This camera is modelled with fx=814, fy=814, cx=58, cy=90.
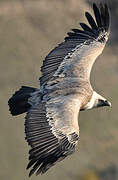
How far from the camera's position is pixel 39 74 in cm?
3947

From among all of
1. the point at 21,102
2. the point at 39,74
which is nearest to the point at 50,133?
the point at 21,102

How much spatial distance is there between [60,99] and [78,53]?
94.7 inches

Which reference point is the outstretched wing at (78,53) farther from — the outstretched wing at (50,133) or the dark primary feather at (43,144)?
the dark primary feather at (43,144)

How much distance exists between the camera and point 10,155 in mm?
34250

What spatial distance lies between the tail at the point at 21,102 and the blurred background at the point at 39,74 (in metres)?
14.4

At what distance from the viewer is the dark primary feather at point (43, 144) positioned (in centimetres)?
1650

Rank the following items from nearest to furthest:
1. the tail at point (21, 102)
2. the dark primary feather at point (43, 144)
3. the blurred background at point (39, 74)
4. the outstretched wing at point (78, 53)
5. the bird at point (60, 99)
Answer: the dark primary feather at point (43, 144), the bird at point (60, 99), the tail at point (21, 102), the outstretched wing at point (78, 53), the blurred background at point (39, 74)

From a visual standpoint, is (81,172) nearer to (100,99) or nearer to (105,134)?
(105,134)

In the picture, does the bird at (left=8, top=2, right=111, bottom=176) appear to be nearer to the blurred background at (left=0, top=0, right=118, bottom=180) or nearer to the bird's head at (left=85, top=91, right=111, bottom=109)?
the bird's head at (left=85, top=91, right=111, bottom=109)

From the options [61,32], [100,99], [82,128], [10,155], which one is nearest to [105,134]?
[82,128]

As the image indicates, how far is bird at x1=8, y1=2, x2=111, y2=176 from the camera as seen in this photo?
16703mm

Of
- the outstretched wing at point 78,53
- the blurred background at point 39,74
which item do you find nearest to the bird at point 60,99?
the outstretched wing at point 78,53

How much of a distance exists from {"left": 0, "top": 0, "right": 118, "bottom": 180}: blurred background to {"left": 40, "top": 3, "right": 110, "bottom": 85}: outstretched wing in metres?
13.2

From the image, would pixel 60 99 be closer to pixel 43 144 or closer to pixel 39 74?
pixel 43 144
